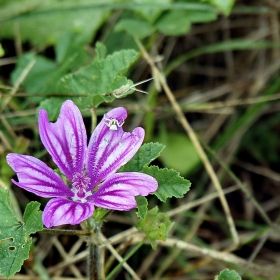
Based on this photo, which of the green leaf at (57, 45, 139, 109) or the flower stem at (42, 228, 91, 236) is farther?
the green leaf at (57, 45, 139, 109)

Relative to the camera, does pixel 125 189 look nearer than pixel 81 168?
Yes

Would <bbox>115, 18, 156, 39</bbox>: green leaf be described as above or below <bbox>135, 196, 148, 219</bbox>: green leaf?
above

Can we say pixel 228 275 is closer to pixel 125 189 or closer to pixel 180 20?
pixel 125 189

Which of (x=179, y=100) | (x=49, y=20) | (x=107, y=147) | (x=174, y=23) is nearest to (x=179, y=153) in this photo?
(x=179, y=100)

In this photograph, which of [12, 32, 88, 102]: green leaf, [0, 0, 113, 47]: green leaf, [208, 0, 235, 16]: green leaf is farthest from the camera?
[0, 0, 113, 47]: green leaf

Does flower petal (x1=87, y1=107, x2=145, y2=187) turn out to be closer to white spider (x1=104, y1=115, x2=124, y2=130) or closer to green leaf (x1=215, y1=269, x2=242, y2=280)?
white spider (x1=104, y1=115, x2=124, y2=130)

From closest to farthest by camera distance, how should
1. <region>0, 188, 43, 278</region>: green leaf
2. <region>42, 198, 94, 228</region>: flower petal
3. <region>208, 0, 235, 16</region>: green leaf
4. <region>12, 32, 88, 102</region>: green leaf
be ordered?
<region>42, 198, 94, 228</region>: flower petal < <region>0, 188, 43, 278</region>: green leaf < <region>208, 0, 235, 16</region>: green leaf < <region>12, 32, 88, 102</region>: green leaf

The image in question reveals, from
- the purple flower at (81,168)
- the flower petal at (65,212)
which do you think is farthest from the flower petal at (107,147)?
the flower petal at (65,212)

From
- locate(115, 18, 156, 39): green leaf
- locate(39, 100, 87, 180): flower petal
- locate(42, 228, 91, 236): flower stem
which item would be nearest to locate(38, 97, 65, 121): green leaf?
locate(39, 100, 87, 180): flower petal
